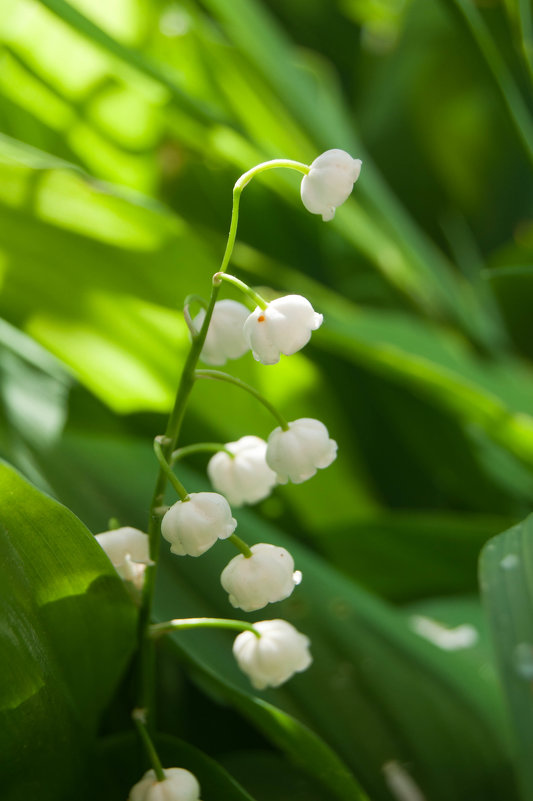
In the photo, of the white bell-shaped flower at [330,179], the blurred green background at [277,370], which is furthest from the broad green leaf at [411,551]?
the white bell-shaped flower at [330,179]

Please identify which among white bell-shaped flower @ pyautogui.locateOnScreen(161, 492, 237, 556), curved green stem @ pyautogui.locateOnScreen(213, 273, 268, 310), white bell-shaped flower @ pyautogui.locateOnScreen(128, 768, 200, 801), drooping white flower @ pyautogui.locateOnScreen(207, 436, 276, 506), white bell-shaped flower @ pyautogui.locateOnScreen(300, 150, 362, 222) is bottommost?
white bell-shaped flower @ pyautogui.locateOnScreen(128, 768, 200, 801)

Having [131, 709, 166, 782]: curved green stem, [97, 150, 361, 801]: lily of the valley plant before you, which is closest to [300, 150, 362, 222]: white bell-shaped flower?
[97, 150, 361, 801]: lily of the valley plant

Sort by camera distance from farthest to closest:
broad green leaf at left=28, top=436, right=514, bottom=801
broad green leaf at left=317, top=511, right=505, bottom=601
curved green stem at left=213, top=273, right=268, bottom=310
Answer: broad green leaf at left=317, top=511, right=505, bottom=601, broad green leaf at left=28, top=436, right=514, bottom=801, curved green stem at left=213, top=273, right=268, bottom=310

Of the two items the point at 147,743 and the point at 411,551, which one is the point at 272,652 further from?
the point at 411,551

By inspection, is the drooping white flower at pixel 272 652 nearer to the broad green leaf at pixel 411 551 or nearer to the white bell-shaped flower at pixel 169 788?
the white bell-shaped flower at pixel 169 788

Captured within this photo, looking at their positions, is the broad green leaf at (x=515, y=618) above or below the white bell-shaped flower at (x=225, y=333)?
below

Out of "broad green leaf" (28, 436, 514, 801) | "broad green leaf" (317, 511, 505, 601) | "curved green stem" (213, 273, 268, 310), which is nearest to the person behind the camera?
"curved green stem" (213, 273, 268, 310)

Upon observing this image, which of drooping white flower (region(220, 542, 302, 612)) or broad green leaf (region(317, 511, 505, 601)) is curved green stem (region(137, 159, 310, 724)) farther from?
broad green leaf (region(317, 511, 505, 601))

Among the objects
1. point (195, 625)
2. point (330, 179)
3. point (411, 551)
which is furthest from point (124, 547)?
point (411, 551)

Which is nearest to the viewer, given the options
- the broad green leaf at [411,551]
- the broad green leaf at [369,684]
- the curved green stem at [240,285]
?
the curved green stem at [240,285]
